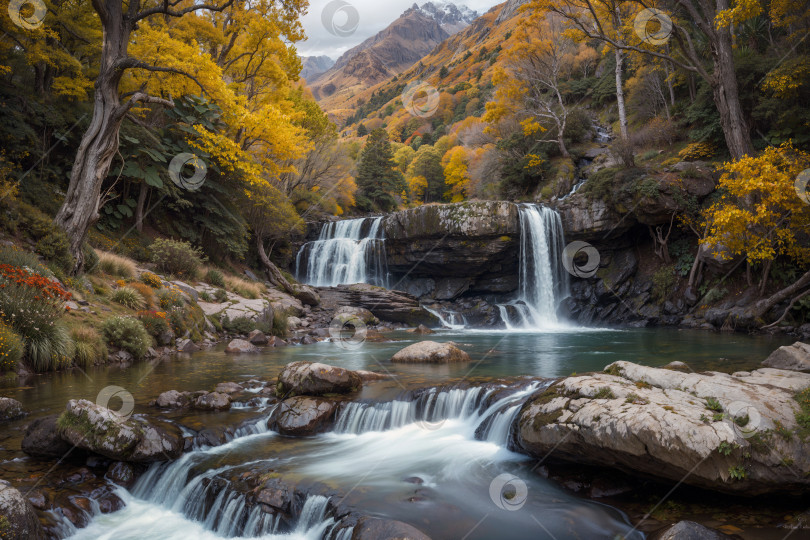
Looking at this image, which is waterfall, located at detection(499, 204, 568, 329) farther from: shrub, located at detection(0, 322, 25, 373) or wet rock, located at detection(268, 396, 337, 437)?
shrub, located at detection(0, 322, 25, 373)

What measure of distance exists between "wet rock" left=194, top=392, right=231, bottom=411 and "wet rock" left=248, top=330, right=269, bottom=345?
680cm

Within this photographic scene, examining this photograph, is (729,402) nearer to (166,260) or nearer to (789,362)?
(789,362)

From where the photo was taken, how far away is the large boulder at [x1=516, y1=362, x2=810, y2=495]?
11.1 ft

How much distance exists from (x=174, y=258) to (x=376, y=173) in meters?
26.7

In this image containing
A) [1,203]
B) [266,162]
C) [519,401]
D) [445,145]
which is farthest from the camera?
[445,145]

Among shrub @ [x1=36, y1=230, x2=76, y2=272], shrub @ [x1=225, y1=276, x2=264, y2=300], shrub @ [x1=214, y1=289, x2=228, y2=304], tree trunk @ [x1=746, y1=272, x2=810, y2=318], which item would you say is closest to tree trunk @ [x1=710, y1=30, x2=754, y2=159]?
tree trunk @ [x1=746, y1=272, x2=810, y2=318]

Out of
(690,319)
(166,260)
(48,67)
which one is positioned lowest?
(690,319)

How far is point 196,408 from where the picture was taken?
247 inches

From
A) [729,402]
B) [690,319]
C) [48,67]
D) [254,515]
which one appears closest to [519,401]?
[729,402]

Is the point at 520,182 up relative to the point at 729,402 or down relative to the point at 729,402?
up

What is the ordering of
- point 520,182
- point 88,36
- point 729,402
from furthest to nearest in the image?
point 520,182
point 88,36
point 729,402

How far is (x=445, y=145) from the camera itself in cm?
5022

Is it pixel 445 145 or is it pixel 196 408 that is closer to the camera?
pixel 196 408

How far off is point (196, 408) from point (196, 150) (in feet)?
47.5
